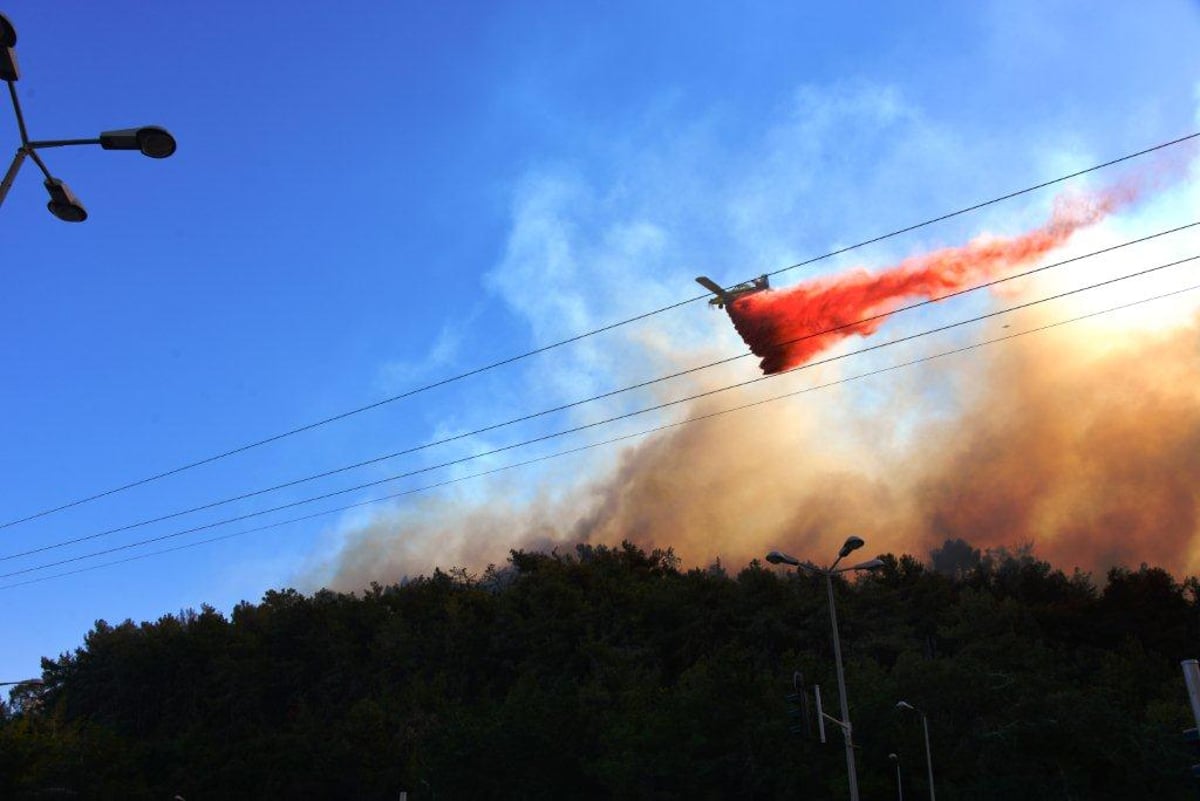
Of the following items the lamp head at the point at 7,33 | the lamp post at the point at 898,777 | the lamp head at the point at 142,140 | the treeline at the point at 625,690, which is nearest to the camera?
the lamp head at the point at 7,33

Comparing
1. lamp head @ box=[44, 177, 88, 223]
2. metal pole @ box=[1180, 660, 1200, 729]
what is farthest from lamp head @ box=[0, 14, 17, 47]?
metal pole @ box=[1180, 660, 1200, 729]

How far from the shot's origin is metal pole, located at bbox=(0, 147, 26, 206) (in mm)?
11711

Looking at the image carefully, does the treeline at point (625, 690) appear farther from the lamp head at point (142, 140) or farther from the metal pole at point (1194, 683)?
the lamp head at point (142, 140)

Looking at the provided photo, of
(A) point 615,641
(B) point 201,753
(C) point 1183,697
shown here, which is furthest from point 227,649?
(C) point 1183,697

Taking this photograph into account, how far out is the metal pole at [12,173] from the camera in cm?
1171

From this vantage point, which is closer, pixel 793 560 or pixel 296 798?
pixel 793 560

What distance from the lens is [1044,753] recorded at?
63.9 metres

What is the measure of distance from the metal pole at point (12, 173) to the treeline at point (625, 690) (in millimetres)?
56171

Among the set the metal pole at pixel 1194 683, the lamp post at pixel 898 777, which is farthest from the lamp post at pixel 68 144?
the lamp post at pixel 898 777

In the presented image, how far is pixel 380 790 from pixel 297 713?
2877cm

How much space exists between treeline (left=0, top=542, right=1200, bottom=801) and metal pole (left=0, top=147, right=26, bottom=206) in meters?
56.2

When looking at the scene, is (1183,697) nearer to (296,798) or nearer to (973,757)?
(973,757)

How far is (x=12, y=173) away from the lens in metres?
11.9

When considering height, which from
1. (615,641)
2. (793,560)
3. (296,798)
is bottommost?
(296,798)
